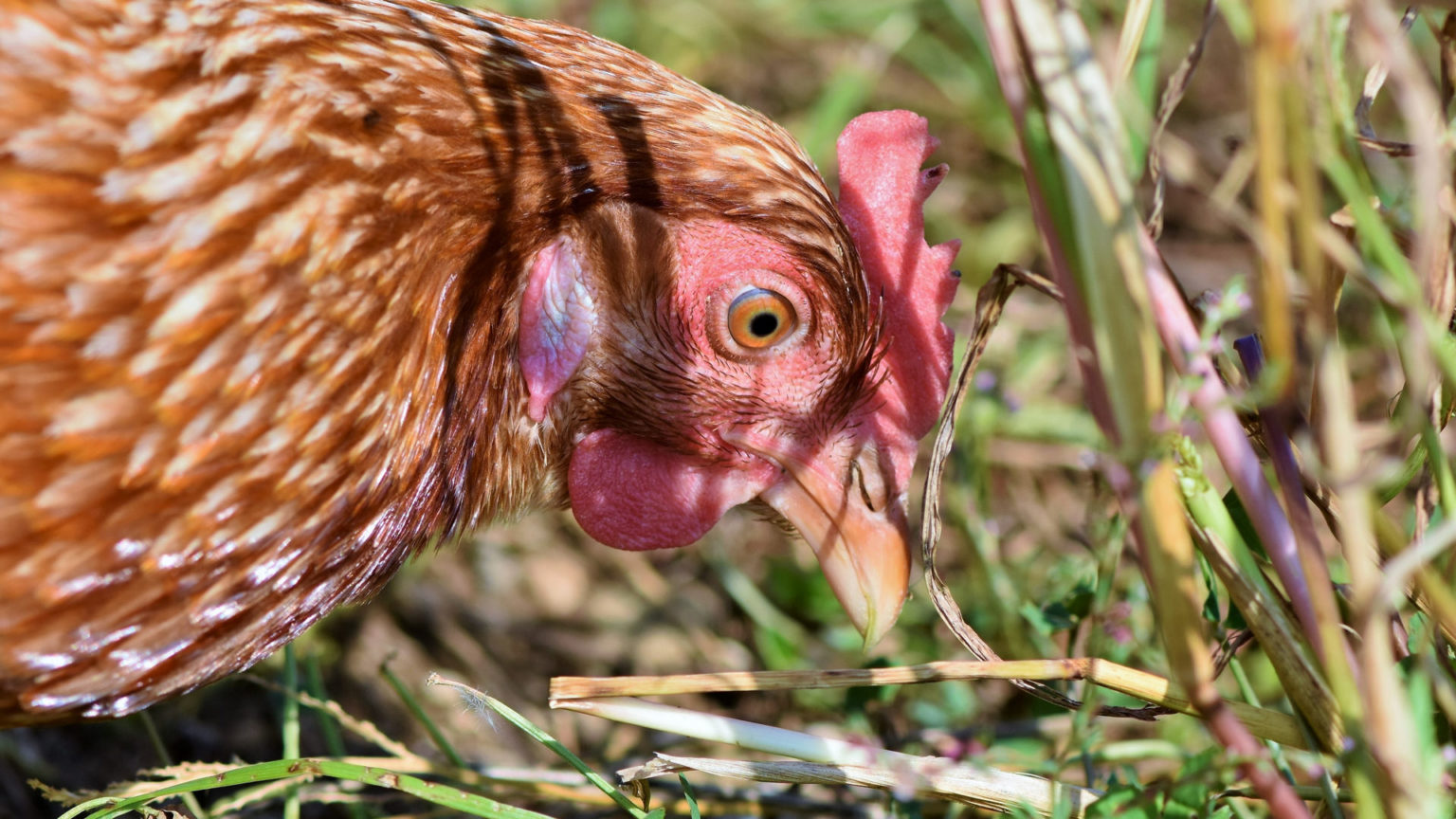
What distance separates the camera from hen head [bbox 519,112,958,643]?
5.20ft

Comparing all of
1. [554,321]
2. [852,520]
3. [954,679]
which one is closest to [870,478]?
[852,520]

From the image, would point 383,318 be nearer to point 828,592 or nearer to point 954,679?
point 954,679

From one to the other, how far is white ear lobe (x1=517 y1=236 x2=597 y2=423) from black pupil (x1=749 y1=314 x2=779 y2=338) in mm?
218

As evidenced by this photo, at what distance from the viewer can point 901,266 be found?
175 cm

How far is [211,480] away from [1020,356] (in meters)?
2.28

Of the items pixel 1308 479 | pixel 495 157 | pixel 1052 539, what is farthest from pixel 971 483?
pixel 495 157

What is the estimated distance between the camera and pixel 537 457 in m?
1.72

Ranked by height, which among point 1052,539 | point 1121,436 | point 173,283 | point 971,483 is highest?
point 1121,436

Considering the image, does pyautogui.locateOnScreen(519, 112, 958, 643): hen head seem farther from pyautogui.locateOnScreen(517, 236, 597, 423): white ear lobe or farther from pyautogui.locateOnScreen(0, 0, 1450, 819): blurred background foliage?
pyautogui.locateOnScreen(0, 0, 1450, 819): blurred background foliage

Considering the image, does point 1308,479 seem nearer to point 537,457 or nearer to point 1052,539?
point 537,457

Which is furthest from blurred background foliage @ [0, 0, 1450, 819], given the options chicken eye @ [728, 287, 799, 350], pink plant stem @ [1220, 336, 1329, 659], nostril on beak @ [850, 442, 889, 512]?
chicken eye @ [728, 287, 799, 350]

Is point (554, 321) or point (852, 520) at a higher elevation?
point (554, 321)

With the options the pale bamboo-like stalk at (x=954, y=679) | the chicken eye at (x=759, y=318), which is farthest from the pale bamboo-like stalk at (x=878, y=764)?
the chicken eye at (x=759, y=318)

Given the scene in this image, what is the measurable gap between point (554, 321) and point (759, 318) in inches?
11.0
